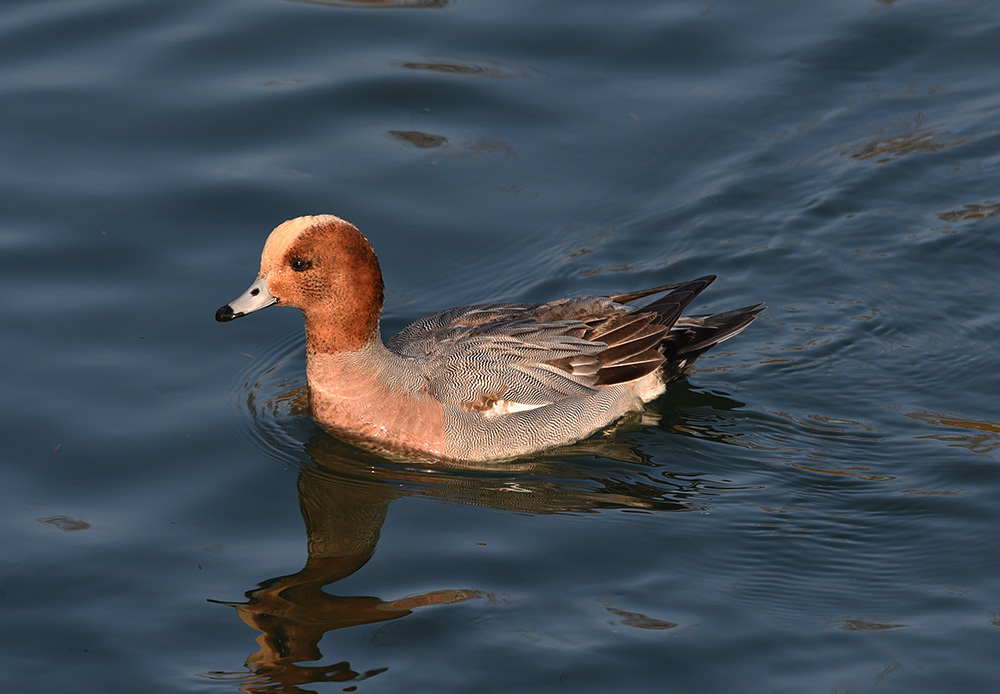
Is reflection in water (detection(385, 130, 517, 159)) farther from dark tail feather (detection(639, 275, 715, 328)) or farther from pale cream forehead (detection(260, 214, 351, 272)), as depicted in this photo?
pale cream forehead (detection(260, 214, 351, 272))

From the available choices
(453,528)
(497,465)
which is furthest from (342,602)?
(497,465)

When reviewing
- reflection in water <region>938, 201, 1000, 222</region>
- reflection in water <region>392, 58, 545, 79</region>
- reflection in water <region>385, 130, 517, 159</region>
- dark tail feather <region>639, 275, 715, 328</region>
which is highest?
reflection in water <region>392, 58, 545, 79</region>

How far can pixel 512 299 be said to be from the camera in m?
8.91

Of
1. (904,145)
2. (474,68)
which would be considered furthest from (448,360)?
(904,145)

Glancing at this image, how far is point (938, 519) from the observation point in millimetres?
6684

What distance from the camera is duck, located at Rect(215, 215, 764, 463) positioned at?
7.19 meters

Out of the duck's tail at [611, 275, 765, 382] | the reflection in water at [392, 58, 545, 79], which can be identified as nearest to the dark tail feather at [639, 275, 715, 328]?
the duck's tail at [611, 275, 765, 382]

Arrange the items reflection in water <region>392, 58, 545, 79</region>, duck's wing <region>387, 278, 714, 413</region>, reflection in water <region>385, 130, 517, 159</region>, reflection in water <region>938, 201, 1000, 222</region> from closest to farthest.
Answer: duck's wing <region>387, 278, 714, 413</region> < reflection in water <region>938, 201, 1000, 222</region> < reflection in water <region>385, 130, 517, 159</region> < reflection in water <region>392, 58, 545, 79</region>

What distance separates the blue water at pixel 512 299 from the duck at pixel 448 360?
202 millimetres

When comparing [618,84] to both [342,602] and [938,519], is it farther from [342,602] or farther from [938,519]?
[342,602]

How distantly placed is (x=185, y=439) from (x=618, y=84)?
16.7ft

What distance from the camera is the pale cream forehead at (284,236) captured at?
710 centimetres

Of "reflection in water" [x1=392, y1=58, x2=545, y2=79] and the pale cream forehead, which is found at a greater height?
"reflection in water" [x1=392, y1=58, x2=545, y2=79]

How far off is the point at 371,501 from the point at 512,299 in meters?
2.34
